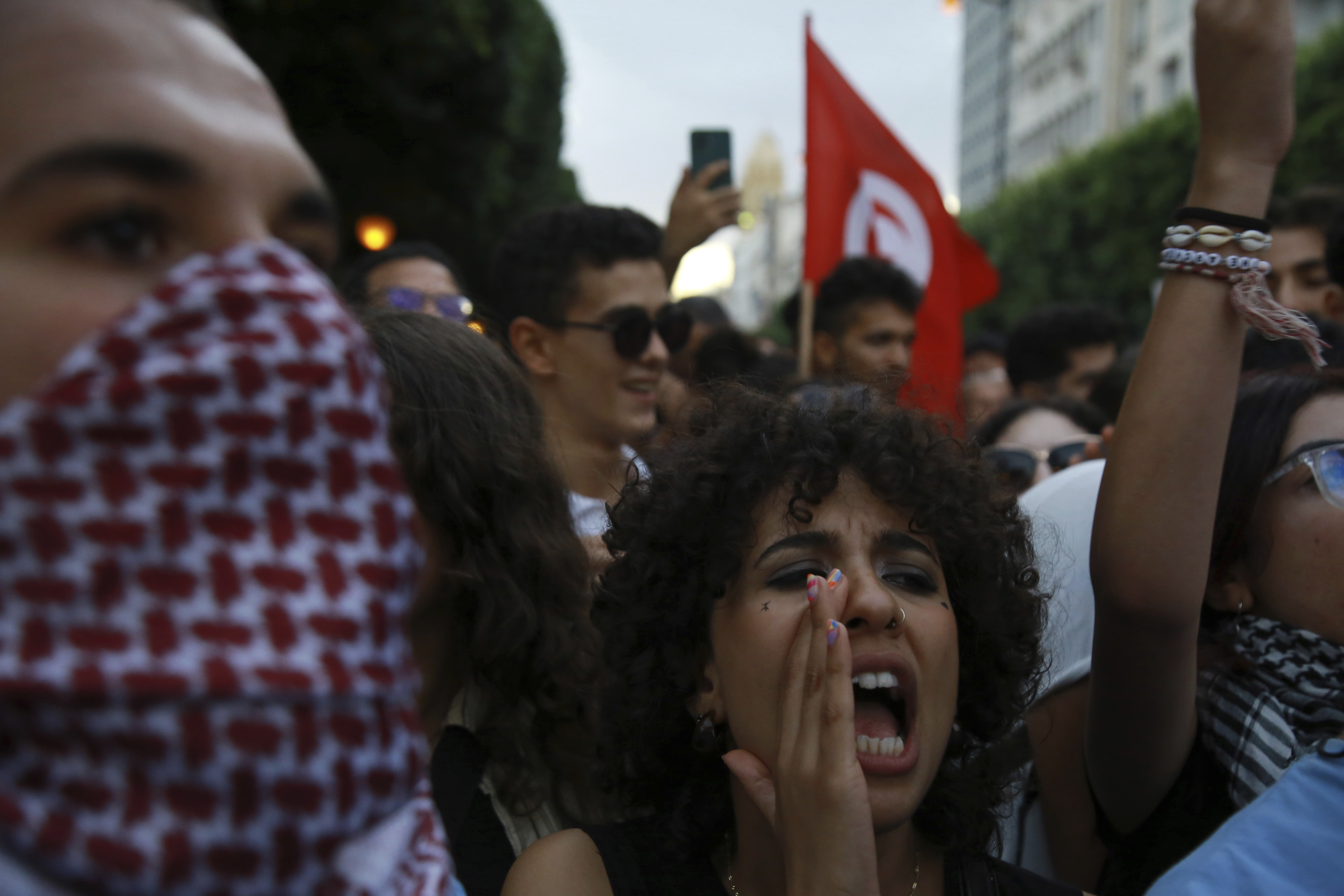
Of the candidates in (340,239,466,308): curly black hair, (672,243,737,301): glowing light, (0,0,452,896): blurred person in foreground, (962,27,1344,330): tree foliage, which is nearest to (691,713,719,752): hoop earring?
(0,0,452,896): blurred person in foreground

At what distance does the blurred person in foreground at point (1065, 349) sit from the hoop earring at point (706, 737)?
4.97 metres

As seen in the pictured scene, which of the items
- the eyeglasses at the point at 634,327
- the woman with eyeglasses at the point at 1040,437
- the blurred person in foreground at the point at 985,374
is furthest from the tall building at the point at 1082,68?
the eyeglasses at the point at 634,327

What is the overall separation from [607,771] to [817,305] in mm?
4158

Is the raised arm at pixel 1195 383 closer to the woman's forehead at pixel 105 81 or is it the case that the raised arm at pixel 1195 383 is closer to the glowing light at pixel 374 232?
the woman's forehead at pixel 105 81

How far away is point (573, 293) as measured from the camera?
4.06 m

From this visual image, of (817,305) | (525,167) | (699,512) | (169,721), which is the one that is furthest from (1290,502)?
(525,167)

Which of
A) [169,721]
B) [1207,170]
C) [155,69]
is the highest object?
[1207,170]

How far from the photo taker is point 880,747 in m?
1.69

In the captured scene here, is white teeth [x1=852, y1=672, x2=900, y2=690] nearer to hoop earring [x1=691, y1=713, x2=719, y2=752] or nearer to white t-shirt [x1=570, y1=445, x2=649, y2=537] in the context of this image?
hoop earring [x1=691, y1=713, x2=719, y2=752]

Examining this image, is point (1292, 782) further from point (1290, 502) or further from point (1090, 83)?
point (1090, 83)

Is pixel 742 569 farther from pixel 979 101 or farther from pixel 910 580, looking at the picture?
pixel 979 101

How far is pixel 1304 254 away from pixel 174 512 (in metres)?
4.87

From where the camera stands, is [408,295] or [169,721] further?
[408,295]

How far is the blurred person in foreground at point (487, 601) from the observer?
2111 mm
